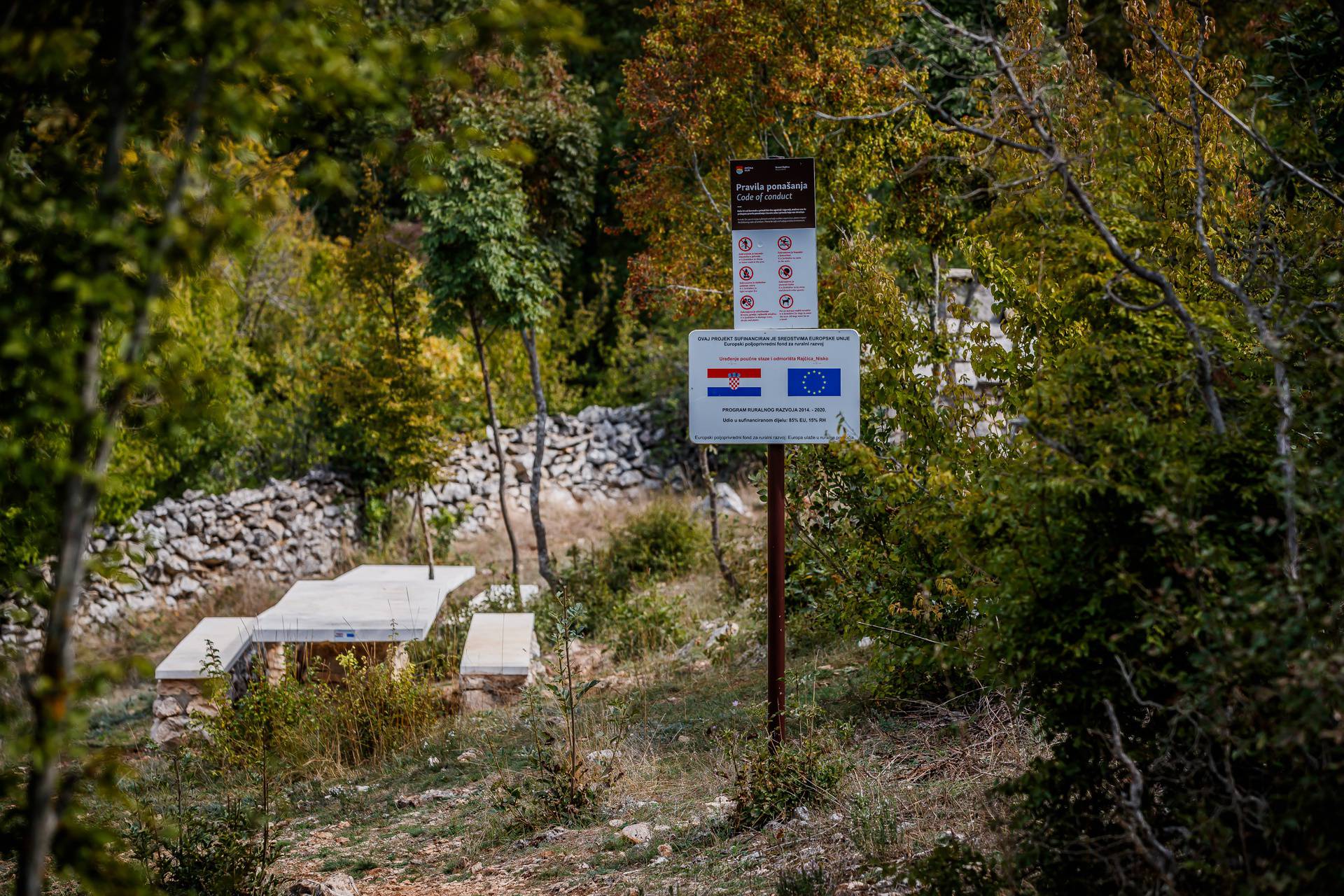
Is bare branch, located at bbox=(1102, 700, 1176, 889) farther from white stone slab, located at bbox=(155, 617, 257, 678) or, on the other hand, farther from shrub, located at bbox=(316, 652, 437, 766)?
white stone slab, located at bbox=(155, 617, 257, 678)

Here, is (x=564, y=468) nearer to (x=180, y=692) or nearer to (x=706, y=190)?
(x=706, y=190)

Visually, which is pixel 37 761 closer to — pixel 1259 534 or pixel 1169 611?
pixel 1169 611

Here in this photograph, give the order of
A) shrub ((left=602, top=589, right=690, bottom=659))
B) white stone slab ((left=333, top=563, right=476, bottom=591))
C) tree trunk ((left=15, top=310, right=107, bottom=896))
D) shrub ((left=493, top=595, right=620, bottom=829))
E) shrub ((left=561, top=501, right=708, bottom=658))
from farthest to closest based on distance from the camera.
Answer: white stone slab ((left=333, top=563, right=476, bottom=591)) → shrub ((left=561, top=501, right=708, bottom=658)) → shrub ((left=602, top=589, right=690, bottom=659)) → shrub ((left=493, top=595, right=620, bottom=829)) → tree trunk ((left=15, top=310, right=107, bottom=896))

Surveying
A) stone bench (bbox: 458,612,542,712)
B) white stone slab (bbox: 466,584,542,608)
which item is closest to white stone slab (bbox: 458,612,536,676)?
stone bench (bbox: 458,612,542,712)

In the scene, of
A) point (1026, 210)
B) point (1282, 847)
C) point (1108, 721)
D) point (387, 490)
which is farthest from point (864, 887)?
point (387, 490)

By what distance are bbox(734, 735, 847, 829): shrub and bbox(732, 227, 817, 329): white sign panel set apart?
168 centimetres

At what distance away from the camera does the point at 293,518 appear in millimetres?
12383

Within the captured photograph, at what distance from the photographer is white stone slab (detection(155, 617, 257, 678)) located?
259 inches

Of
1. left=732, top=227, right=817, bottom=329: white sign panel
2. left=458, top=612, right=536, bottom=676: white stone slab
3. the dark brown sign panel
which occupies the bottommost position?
left=458, top=612, right=536, bottom=676: white stone slab

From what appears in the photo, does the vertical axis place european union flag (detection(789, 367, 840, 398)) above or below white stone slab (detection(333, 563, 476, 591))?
above

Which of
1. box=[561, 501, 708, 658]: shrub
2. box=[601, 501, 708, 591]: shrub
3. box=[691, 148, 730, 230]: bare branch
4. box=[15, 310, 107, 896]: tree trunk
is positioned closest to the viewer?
box=[15, 310, 107, 896]: tree trunk

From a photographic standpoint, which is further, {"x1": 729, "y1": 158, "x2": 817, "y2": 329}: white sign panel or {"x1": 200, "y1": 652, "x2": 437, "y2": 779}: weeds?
{"x1": 200, "y1": 652, "x2": 437, "y2": 779}: weeds

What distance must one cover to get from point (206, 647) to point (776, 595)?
4636mm

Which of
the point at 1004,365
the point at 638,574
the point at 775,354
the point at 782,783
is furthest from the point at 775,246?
the point at 638,574
